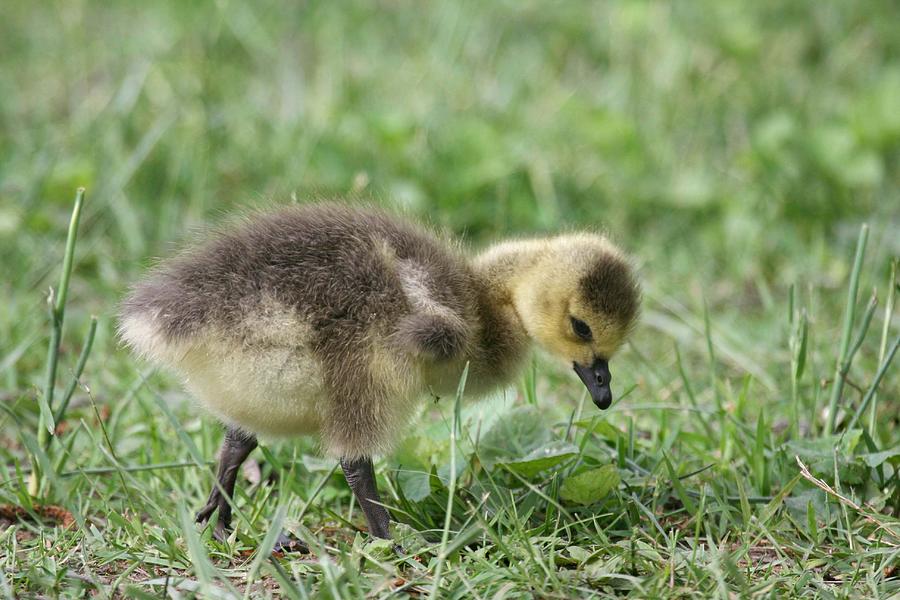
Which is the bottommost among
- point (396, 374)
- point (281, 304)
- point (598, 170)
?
point (598, 170)

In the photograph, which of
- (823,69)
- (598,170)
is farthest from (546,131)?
(823,69)

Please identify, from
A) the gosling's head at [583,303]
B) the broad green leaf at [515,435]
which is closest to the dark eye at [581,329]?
the gosling's head at [583,303]

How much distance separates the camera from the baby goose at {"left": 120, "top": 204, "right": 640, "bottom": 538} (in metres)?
2.36

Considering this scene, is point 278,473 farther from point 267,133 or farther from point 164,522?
point 267,133

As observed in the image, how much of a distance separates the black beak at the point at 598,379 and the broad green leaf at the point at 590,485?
6.4 inches

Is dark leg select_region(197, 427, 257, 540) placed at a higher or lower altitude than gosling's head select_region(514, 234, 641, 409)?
lower

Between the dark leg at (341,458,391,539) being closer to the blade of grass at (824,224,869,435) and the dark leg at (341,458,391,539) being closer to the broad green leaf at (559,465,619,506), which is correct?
the broad green leaf at (559,465,619,506)

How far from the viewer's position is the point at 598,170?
498 cm

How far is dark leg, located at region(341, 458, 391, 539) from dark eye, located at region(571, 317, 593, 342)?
55cm

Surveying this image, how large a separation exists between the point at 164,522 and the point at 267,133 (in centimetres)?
276

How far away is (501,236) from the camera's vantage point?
11.0 feet

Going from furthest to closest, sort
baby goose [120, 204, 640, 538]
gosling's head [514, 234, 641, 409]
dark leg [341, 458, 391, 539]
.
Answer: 1. gosling's head [514, 234, 641, 409]
2. dark leg [341, 458, 391, 539]
3. baby goose [120, 204, 640, 538]

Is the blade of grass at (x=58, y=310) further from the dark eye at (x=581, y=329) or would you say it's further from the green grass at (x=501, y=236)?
the dark eye at (x=581, y=329)

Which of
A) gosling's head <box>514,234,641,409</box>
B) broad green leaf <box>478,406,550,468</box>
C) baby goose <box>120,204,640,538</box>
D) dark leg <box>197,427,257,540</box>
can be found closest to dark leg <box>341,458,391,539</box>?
baby goose <box>120,204,640,538</box>
